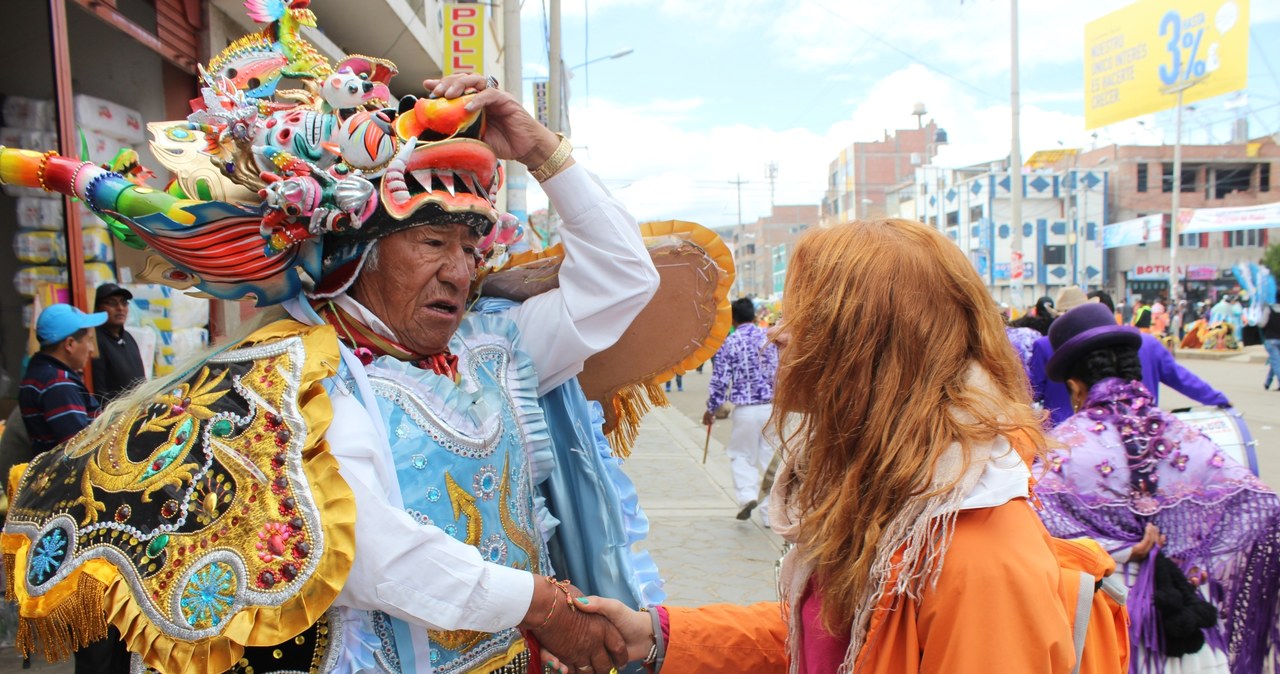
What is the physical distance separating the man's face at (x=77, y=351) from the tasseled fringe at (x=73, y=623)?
9.72 ft

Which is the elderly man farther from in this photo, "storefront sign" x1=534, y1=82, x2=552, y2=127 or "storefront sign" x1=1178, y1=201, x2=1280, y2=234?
"storefront sign" x1=1178, y1=201, x2=1280, y2=234

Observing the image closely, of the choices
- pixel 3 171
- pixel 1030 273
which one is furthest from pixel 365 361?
pixel 1030 273

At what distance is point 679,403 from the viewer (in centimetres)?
1567

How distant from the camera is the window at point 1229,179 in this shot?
46.0 m

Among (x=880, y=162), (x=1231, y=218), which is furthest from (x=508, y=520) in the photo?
(x=880, y=162)

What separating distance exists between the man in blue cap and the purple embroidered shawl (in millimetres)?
3926

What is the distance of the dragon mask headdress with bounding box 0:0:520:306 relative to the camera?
166 cm

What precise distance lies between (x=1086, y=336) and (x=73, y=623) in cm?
304

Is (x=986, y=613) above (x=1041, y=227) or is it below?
below

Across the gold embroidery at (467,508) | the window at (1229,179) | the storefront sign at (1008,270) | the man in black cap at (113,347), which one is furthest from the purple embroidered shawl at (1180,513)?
the window at (1229,179)

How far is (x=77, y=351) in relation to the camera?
13.2ft

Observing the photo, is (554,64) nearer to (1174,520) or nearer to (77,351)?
(77,351)

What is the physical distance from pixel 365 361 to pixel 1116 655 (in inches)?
58.8

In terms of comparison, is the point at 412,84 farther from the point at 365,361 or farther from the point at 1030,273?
the point at 1030,273
